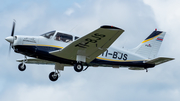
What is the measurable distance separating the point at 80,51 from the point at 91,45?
38.6 inches

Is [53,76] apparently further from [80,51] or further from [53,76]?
[80,51]

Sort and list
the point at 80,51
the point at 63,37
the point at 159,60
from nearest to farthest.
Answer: the point at 80,51
the point at 63,37
the point at 159,60

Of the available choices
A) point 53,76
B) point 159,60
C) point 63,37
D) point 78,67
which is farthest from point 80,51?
point 159,60

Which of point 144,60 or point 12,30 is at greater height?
point 12,30

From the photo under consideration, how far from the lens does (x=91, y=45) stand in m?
18.9

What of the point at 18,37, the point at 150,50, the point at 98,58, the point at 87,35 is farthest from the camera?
the point at 150,50

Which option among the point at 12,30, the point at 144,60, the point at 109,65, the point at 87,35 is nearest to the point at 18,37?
the point at 12,30

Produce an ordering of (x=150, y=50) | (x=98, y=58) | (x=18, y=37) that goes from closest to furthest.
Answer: (x=18, y=37) < (x=98, y=58) < (x=150, y=50)

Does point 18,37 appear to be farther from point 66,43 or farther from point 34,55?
point 66,43

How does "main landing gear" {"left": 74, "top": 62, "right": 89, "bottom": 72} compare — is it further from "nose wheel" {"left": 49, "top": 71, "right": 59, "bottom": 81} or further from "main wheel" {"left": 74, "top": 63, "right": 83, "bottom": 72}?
"nose wheel" {"left": 49, "top": 71, "right": 59, "bottom": 81}

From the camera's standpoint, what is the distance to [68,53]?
19.6m

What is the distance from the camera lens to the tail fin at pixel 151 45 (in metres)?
22.9

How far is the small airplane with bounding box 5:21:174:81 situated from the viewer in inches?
719

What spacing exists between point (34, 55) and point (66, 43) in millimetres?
1975
